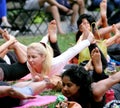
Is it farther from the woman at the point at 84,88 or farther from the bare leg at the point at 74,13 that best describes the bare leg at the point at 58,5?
the woman at the point at 84,88

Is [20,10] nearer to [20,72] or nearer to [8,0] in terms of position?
[8,0]

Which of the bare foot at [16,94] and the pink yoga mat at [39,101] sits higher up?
the bare foot at [16,94]

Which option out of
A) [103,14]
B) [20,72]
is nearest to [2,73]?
[20,72]

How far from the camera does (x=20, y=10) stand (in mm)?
12047

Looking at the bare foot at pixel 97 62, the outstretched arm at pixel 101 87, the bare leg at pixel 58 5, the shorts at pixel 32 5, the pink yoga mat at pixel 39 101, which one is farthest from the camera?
the shorts at pixel 32 5

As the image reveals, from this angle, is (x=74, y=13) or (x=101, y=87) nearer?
(x=101, y=87)

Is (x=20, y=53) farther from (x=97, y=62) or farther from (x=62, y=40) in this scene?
(x=62, y=40)

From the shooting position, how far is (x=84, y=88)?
206 inches

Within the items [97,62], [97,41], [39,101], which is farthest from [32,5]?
[97,62]

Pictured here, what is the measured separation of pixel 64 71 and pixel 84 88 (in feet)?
1.10

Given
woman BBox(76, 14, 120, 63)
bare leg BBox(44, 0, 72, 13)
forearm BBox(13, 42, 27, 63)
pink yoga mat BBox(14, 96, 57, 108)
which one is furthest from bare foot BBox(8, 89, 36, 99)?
bare leg BBox(44, 0, 72, 13)

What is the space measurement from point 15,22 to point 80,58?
15.5ft

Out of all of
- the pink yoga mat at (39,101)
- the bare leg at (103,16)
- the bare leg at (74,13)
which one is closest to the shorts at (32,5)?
the bare leg at (74,13)

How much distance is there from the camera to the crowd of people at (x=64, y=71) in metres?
5.25
